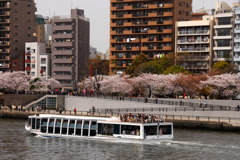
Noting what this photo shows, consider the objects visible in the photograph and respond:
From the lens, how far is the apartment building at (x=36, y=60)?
141 m

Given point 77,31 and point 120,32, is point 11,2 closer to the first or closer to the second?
point 77,31

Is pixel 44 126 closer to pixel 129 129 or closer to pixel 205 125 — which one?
pixel 129 129

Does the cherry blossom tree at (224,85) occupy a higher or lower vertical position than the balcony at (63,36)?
lower

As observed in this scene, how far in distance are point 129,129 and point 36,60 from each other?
91798 mm

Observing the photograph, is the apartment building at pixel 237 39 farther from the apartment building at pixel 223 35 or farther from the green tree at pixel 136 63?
the green tree at pixel 136 63

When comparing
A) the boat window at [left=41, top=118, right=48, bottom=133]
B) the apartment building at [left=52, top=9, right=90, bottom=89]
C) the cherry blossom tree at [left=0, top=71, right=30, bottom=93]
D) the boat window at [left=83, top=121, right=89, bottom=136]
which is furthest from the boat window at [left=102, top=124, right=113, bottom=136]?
the apartment building at [left=52, top=9, right=90, bottom=89]

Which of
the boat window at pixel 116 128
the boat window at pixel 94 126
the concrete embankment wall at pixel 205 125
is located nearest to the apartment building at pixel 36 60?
the concrete embankment wall at pixel 205 125

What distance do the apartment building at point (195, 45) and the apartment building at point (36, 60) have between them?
44622 millimetres

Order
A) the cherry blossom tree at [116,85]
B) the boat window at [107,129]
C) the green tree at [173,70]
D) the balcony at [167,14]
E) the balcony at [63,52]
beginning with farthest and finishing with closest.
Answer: the balcony at [63,52] → the balcony at [167,14] → the cherry blossom tree at [116,85] → the green tree at [173,70] → the boat window at [107,129]

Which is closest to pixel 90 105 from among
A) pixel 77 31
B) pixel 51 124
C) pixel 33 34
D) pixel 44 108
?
pixel 44 108

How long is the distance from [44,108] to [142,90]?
21938 millimetres

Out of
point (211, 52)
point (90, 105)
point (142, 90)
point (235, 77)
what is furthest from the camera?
point (211, 52)

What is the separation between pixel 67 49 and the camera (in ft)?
459

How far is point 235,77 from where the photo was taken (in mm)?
87812
